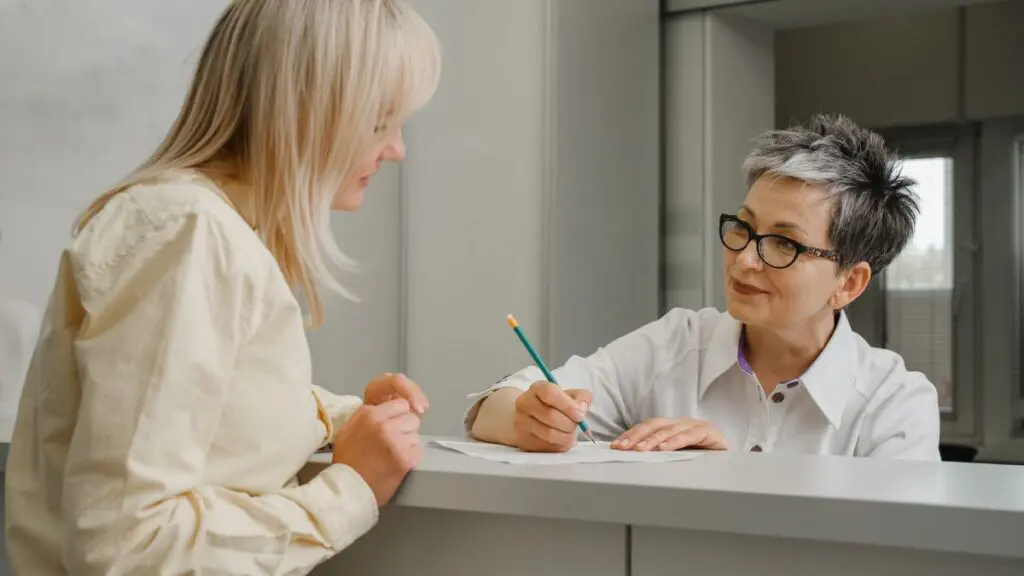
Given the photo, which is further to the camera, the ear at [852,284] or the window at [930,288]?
the window at [930,288]

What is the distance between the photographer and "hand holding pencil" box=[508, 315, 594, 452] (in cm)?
132

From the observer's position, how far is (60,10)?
6.16 ft

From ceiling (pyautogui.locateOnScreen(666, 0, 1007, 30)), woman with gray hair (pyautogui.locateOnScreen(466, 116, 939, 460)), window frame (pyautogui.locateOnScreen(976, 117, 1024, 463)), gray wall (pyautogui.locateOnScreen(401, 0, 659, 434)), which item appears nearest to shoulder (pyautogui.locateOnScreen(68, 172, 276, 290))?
woman with gray hair (pyautogui.locateOnScreen(466, 116, 939, 460))

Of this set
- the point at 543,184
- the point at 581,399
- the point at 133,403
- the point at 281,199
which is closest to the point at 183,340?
the point at 133,403

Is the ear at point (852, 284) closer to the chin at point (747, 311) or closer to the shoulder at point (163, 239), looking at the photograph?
the chin at point (747, 311)

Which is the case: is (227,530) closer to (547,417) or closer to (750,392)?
(547,417)

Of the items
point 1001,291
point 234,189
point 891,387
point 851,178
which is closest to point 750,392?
point 891,387

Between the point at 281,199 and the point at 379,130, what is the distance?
131 mm

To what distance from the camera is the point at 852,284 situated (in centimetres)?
193

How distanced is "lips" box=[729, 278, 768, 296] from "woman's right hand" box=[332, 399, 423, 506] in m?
0.94

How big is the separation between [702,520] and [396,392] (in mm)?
469

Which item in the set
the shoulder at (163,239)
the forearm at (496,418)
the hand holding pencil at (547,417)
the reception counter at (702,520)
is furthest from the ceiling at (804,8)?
the shoulder at (163,239)

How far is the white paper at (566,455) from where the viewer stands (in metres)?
1.16

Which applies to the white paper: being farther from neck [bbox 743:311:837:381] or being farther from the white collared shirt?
neck [bbox 743:311:837:381]
